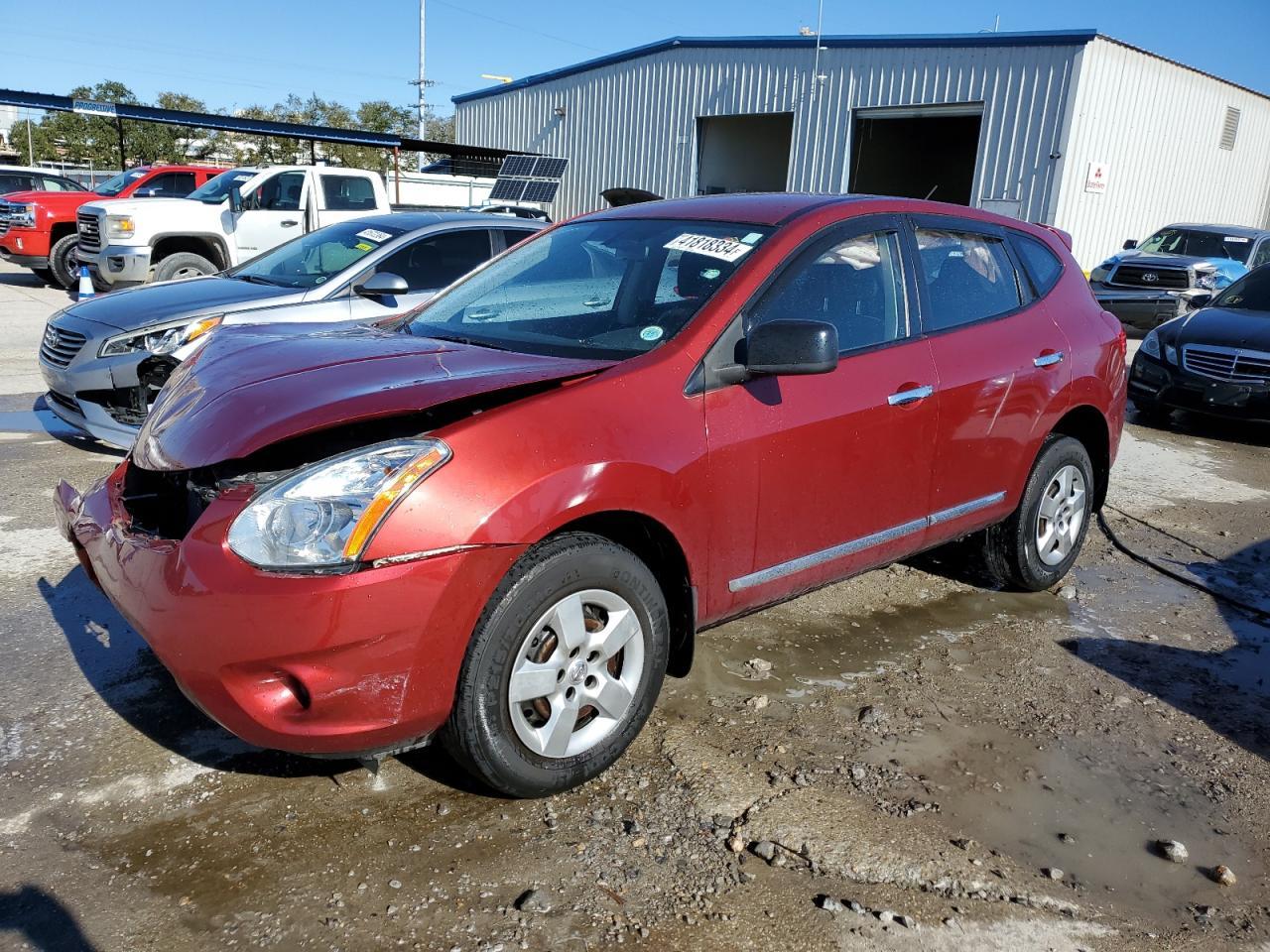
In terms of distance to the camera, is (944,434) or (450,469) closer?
(450,469)

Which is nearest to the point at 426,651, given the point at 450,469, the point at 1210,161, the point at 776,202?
the point at 450,469

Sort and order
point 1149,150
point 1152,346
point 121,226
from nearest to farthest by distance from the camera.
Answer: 1. point 1152,346
2. point 121,226
3. point 1149,150

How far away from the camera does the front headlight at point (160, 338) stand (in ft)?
19.7

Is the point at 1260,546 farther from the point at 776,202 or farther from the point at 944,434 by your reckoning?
the point at 776,202

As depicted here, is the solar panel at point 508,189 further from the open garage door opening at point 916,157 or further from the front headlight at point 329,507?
the front headlight at point 329,507

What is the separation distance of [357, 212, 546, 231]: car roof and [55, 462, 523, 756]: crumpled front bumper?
4.93m

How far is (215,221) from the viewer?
12.6m

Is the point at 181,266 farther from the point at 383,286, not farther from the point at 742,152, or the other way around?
the point at 742,152

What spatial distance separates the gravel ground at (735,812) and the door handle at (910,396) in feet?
3.42

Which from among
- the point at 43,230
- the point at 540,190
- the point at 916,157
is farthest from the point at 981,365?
the point at 916,157

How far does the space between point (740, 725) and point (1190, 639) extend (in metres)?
2.29

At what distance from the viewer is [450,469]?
2.54 m

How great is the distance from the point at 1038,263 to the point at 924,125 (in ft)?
78.7

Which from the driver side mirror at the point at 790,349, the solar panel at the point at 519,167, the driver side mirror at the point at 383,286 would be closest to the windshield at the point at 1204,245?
the solar panel at the point at 519,167
